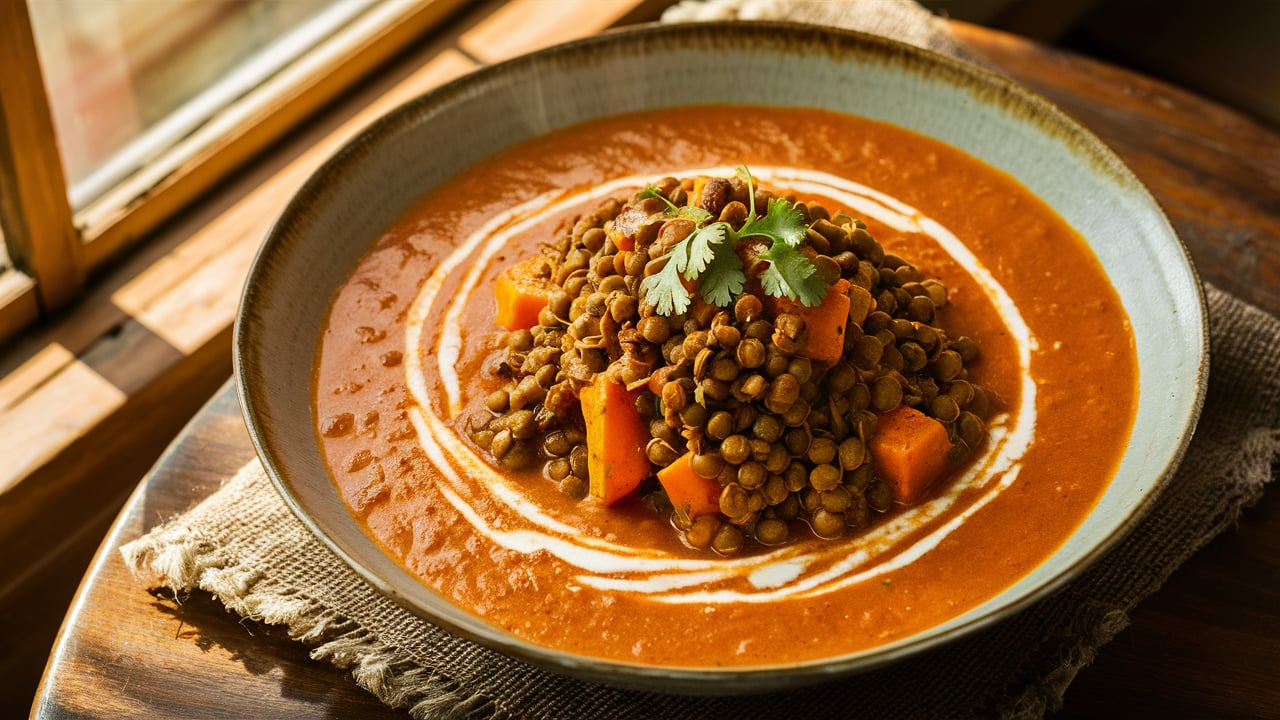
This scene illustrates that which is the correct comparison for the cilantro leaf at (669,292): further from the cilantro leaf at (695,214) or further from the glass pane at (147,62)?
the glass pane at (147,62)

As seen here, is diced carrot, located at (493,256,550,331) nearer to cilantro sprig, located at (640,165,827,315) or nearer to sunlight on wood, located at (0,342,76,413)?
cilantro sprig, located at (640,165,827,315)

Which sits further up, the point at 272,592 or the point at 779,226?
the point at 779,226

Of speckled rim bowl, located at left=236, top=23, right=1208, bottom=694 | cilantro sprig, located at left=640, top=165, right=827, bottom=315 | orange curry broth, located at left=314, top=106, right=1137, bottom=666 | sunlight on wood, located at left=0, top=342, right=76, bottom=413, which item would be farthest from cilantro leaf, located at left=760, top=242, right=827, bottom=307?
sunlight on wood, located at left=0, top=342, right=76, bottom=413

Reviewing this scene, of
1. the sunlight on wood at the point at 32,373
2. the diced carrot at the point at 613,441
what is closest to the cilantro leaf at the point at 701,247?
the diced carrot at the point at 613,441

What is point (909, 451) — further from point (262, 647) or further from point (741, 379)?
point (262, 647)

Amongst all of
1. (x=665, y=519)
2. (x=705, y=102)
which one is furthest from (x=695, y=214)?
(x=705, y=102)

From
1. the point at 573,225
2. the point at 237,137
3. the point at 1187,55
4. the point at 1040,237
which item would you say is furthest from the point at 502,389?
the point at 1187,55
